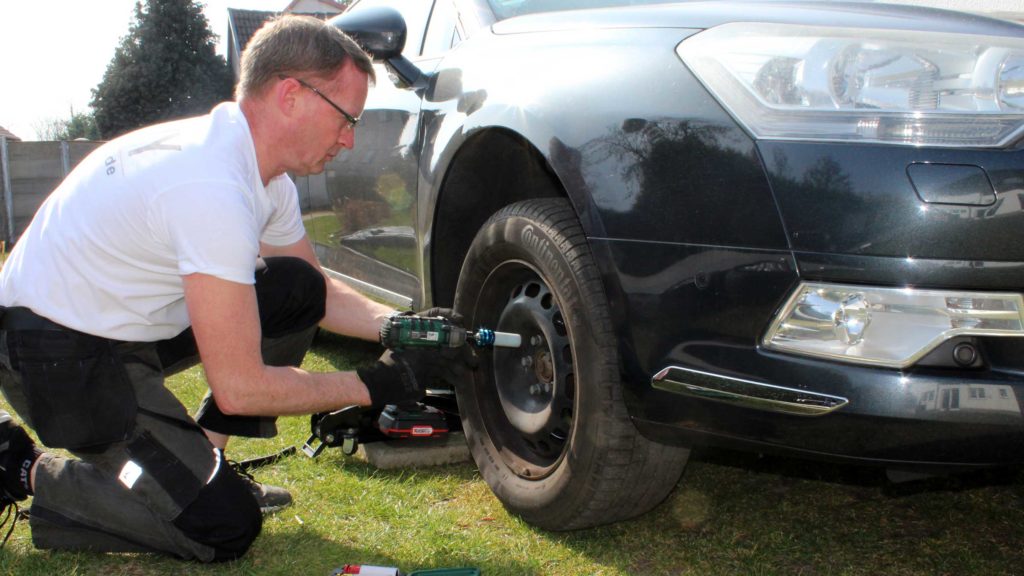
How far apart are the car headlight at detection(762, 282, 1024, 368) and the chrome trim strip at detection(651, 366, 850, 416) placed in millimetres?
76

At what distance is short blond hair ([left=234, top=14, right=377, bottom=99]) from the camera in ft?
7.23

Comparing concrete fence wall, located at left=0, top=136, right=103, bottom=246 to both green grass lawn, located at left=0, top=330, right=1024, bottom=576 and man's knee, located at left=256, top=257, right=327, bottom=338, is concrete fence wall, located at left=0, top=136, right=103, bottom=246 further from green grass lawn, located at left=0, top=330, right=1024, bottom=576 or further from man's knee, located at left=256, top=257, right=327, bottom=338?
green grass lawn, located at left=0, top=330, right=1024, bottom=576

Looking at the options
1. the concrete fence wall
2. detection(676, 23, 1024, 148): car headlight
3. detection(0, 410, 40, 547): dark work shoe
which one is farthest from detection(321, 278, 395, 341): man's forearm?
the concrete fence wall

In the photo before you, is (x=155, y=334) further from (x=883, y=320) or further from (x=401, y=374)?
(x=883, y=320)

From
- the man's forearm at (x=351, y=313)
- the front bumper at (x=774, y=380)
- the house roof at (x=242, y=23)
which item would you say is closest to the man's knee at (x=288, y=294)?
the man's forearm at (x=351, y=313)

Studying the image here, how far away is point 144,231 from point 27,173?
1380 cm

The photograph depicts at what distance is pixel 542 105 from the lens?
214 centimetres

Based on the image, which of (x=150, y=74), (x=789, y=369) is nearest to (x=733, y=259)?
(x=789, y=369)

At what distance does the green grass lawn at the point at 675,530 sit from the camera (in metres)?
2.22

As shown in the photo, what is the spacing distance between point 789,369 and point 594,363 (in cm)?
44

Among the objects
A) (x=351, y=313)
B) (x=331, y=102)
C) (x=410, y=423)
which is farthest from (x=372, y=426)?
(x=331, y=102)

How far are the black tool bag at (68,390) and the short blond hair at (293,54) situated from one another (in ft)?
2.35

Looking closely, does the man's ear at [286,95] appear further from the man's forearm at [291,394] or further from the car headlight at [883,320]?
the car headlight at [883,320]

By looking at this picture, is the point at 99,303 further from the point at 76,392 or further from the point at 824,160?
the point at 824,160
